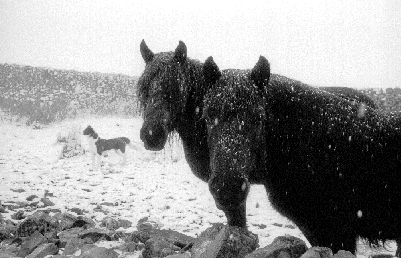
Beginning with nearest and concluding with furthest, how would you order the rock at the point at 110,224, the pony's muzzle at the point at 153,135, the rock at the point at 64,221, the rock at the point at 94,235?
1. the pony's muzzle at the point at 153,135
2. the rock at the point at 94,235
3. the rock at the point at 64,221
4. the rock at the point at 110,224

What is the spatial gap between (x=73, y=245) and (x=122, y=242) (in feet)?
2.26

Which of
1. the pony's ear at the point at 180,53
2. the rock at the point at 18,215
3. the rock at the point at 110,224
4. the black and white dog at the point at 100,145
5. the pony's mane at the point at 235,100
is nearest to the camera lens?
the pony's mane at the point at 235,100

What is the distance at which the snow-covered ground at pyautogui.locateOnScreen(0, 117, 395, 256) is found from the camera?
5859 millimetres

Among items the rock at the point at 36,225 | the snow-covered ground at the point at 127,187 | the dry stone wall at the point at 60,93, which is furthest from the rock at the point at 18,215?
the dry stone wall at the point at 60,93

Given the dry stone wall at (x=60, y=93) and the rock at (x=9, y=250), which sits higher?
the dry stone wall at (x=60, y=93)

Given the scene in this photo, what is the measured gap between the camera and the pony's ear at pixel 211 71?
2436 millimetres

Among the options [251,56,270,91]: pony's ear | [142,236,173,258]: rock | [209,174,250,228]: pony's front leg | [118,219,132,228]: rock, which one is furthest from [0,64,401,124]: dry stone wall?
[209,174,250,228]: pony's front leg

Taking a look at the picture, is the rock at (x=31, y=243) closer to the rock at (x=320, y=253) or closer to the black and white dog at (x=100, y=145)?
the rock at (x=320, y=253)

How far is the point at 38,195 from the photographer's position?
7.03m

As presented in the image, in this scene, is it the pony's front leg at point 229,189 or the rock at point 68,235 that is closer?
the pony's front leg at point 229,189

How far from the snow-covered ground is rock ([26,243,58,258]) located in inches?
59.4

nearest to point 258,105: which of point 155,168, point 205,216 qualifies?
point 205,216

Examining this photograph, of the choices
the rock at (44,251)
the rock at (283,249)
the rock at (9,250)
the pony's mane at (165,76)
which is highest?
the pony's mane at (165,76)

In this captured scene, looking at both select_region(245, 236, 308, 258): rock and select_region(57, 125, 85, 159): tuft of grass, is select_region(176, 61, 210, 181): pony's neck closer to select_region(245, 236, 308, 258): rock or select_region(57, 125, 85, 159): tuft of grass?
select_region(245, 236, 308, 258): rock
